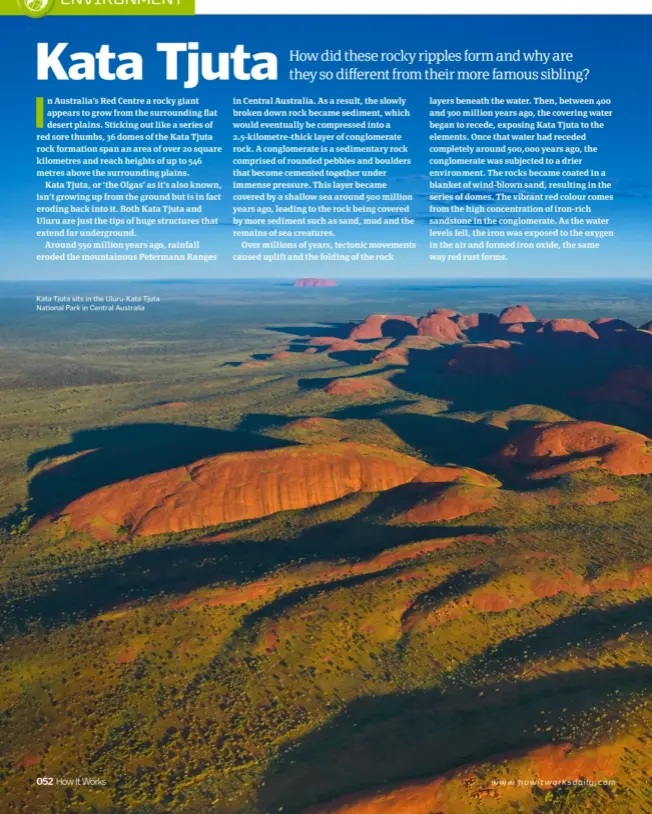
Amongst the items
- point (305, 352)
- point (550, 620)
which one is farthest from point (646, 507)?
point (305, 352)

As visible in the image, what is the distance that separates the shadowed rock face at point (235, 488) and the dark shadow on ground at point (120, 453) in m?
6.97

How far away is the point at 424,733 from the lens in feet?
102

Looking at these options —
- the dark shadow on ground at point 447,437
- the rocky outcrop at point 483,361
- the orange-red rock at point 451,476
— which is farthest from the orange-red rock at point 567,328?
the orange-red rock at point 451,476

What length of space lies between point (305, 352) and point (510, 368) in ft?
272

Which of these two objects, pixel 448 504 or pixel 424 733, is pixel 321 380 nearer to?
pixel 448 504

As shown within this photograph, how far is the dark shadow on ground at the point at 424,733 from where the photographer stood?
1103 inches

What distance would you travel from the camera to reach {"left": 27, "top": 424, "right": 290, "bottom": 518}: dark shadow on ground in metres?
73.2

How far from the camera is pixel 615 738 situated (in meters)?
29.4

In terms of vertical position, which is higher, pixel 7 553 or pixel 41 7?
pixel 41 7

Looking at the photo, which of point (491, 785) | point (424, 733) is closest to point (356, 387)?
point (424, 733)

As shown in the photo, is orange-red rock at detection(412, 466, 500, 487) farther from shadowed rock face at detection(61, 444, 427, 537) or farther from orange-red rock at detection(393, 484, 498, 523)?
orange-red rock at detection(393, 484, 498, 523)

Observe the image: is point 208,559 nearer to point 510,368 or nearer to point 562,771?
point 562,771

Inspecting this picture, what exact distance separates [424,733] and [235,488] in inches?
1355

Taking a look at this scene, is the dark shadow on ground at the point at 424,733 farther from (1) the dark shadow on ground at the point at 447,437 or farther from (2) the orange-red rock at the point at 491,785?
(1) the dark shadow on ground at the point at 447,437
